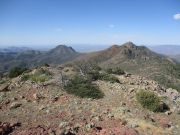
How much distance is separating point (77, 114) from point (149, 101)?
5.60 m

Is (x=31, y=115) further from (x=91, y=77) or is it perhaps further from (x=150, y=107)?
(x=91, y=77)

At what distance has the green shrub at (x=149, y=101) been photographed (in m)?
19.1

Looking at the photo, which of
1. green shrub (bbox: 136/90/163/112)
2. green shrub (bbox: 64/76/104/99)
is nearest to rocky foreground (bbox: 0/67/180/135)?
green shrub (bbox: 136/90/163/112)

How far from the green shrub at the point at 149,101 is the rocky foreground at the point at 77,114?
0.40 meters

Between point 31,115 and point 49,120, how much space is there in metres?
1.69

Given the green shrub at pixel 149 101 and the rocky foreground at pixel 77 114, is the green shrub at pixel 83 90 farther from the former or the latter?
the green shrub at pixel 149 101

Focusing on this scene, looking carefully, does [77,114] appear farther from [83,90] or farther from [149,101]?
[149,101]

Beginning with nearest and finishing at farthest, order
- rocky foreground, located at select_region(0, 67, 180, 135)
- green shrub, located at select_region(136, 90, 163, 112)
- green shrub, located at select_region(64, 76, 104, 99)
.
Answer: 1. rocky foreground, located at select_region(0, 67, 180, 135)
2. green shrub, located at select_region(136, 90, 163, 112)
3. green shrub, located at select_region(64, 76, 104, 99)

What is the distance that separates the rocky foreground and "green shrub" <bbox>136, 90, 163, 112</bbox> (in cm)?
40

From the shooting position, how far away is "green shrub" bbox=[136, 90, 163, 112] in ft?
62.7

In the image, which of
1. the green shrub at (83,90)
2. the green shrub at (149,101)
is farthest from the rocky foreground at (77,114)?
the green shrub at (83,90)

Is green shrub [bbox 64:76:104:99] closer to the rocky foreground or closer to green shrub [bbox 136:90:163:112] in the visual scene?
the rocky foreground

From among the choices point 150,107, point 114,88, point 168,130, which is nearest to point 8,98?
point 114,88

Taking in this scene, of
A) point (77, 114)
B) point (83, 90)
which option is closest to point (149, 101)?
point (83, 90)
